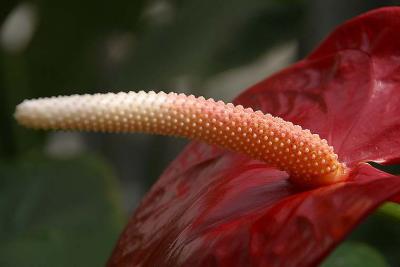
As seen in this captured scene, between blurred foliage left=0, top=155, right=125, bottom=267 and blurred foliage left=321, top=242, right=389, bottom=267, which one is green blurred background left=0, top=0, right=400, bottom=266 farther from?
blurred foliage left=321, top=242, right=389, bottom=267

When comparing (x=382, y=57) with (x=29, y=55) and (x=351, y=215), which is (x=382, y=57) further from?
(x=29, y=55)

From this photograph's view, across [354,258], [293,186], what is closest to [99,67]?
[354,258]

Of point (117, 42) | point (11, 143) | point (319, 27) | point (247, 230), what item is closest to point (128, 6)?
point (117, 42)

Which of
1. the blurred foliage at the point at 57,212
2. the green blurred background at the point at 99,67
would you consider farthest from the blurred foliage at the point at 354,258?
the blurred foliage at the point at 57,212

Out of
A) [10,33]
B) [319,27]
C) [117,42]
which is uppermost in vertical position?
[10,33]

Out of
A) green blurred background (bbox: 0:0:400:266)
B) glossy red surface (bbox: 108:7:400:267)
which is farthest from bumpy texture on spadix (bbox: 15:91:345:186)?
green blurred background (bbox: 0:0:400:266)

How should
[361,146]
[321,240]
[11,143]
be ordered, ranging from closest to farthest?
[321,240] → [361,146] → [11,143]

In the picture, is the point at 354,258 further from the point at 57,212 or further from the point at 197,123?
the point at 57,212
